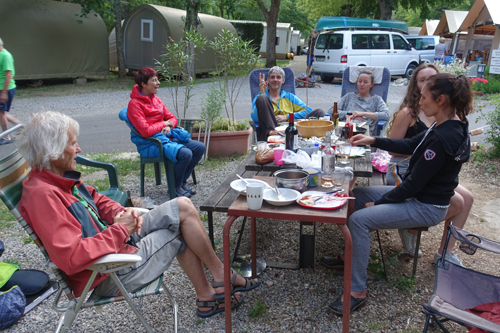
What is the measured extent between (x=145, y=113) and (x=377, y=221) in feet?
9.12

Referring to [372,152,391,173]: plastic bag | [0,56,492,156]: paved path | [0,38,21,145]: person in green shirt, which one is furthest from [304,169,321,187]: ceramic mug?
[0,38,21,145]: person in green shirt

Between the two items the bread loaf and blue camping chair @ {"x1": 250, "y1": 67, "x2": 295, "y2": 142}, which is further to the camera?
blue camping chair @ {"x1": 250, "y1": 67, "x2": 295, "y2": 142}

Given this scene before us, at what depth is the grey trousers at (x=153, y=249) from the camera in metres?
1.95

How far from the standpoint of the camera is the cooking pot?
7.23ft

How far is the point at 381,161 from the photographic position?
12.2 ft

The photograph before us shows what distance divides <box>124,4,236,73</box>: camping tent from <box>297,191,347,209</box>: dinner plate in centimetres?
1231

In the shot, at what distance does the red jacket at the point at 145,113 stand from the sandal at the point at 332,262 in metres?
2.19

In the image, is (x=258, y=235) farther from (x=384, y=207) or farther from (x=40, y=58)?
(x=40, y=58)

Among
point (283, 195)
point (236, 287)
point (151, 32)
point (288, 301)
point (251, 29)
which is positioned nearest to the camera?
point (283, 195)

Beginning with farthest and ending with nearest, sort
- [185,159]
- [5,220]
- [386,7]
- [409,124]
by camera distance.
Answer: [386,7] → [185,159] → [5,220] → [409,124]

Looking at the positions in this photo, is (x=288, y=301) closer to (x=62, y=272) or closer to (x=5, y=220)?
(x=62, y=272)

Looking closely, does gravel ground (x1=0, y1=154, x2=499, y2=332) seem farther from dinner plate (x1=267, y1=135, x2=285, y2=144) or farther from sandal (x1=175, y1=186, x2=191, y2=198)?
sandal (x1=175, y1=186, x2=191, y2=198)

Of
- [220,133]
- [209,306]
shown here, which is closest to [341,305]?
[209,306]

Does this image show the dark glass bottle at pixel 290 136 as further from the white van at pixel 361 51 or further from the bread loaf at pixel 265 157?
the white van at pixel 361 51
